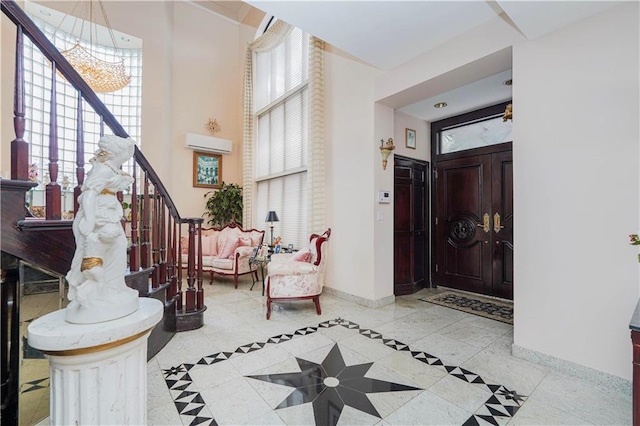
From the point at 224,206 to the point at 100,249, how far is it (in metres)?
5.33

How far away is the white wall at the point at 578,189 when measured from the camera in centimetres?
192

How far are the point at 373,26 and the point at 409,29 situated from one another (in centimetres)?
35

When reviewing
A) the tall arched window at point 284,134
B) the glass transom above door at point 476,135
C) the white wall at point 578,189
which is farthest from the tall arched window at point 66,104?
the white wall at point 578,189

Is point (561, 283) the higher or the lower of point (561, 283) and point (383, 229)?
the lower

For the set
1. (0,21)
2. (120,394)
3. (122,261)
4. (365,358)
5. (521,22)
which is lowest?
(365,358)

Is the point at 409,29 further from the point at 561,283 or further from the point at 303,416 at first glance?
the point at 303,416

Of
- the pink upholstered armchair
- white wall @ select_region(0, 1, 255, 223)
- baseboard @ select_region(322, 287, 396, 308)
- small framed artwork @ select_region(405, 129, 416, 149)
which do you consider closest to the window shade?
baseboard @ select_region(322, 287, 396, 308)

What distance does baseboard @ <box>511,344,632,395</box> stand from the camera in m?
1.90

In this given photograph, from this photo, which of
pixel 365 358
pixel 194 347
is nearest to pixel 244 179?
pixel 194 347

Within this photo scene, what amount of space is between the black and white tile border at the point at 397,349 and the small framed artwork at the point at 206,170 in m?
4.78

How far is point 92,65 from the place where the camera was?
15.2ft

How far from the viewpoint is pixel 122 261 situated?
1.26m

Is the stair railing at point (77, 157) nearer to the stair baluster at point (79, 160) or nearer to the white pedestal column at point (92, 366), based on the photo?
the stair baluster at point (79, 160)

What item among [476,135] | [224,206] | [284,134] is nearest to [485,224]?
[476,135]
